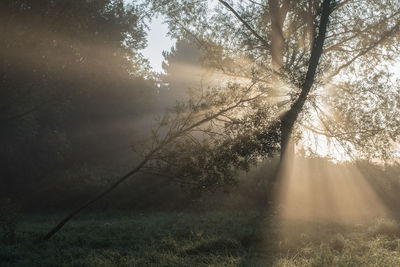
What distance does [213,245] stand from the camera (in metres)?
9.51

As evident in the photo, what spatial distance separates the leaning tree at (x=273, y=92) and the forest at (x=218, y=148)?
54mm

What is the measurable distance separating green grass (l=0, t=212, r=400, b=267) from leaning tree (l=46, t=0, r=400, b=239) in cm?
140

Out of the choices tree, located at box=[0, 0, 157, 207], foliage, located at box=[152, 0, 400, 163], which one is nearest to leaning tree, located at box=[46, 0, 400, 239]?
foliage, located at box=[152, 0, 400, 163]

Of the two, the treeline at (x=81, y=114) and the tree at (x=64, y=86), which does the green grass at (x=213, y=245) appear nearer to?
the treeline at (x=81, y=114)

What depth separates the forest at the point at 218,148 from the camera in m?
9.47

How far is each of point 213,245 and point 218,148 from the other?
109 inches

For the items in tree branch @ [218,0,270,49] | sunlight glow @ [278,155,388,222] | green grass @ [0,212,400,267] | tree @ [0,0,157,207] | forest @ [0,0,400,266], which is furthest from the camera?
sunlight glow @ [278,155,388,222]

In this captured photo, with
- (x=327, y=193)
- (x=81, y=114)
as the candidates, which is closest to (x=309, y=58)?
(x=327, y=193)

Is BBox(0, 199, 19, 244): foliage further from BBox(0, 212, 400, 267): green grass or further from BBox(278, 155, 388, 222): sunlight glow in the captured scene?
BBox(278, 155, 388, 222): sunlight glow

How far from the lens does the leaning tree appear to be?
9617 millimetres

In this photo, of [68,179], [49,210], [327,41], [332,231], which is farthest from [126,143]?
[332,231]

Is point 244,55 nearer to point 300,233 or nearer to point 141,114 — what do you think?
point 300,233

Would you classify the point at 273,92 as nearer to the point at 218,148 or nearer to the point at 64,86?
the point at 218,148

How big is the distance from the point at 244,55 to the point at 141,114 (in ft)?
67.5
